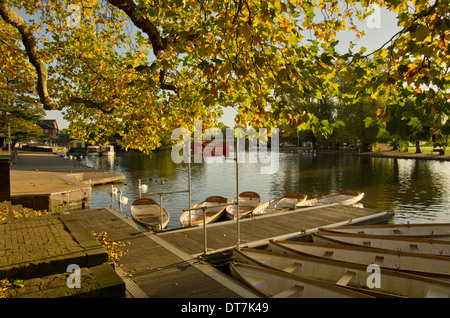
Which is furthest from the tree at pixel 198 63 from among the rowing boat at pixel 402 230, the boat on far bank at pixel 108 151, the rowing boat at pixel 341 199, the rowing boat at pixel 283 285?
the boat on far bank at pixel 108 151

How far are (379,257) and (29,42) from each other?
11151 mm

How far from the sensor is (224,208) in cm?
1667

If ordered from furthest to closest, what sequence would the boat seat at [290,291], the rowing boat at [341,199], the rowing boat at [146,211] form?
the rowing boat at [341,199], the rowing boat at [146,211], the boat seat at [290,291]

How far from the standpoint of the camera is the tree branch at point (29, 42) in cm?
724

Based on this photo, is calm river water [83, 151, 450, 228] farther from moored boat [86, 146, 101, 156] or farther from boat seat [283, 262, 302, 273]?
moored boat [86, 146, 101, 156]

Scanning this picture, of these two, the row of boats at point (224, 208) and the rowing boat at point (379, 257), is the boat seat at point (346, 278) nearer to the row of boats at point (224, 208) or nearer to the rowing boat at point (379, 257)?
the rowing boat at point (379, 257)

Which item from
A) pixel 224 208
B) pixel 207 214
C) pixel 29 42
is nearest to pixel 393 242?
pixel 224 208

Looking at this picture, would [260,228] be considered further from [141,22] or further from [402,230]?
[141,22]

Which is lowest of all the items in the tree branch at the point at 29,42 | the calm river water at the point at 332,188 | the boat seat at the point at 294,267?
the calm river water at the point at 332,188

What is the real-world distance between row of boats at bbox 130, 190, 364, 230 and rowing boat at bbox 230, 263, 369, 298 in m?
5.49

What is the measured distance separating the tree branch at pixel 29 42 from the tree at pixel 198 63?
0.09ft

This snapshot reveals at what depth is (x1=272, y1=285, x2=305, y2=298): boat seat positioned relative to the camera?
6387 millimetres
